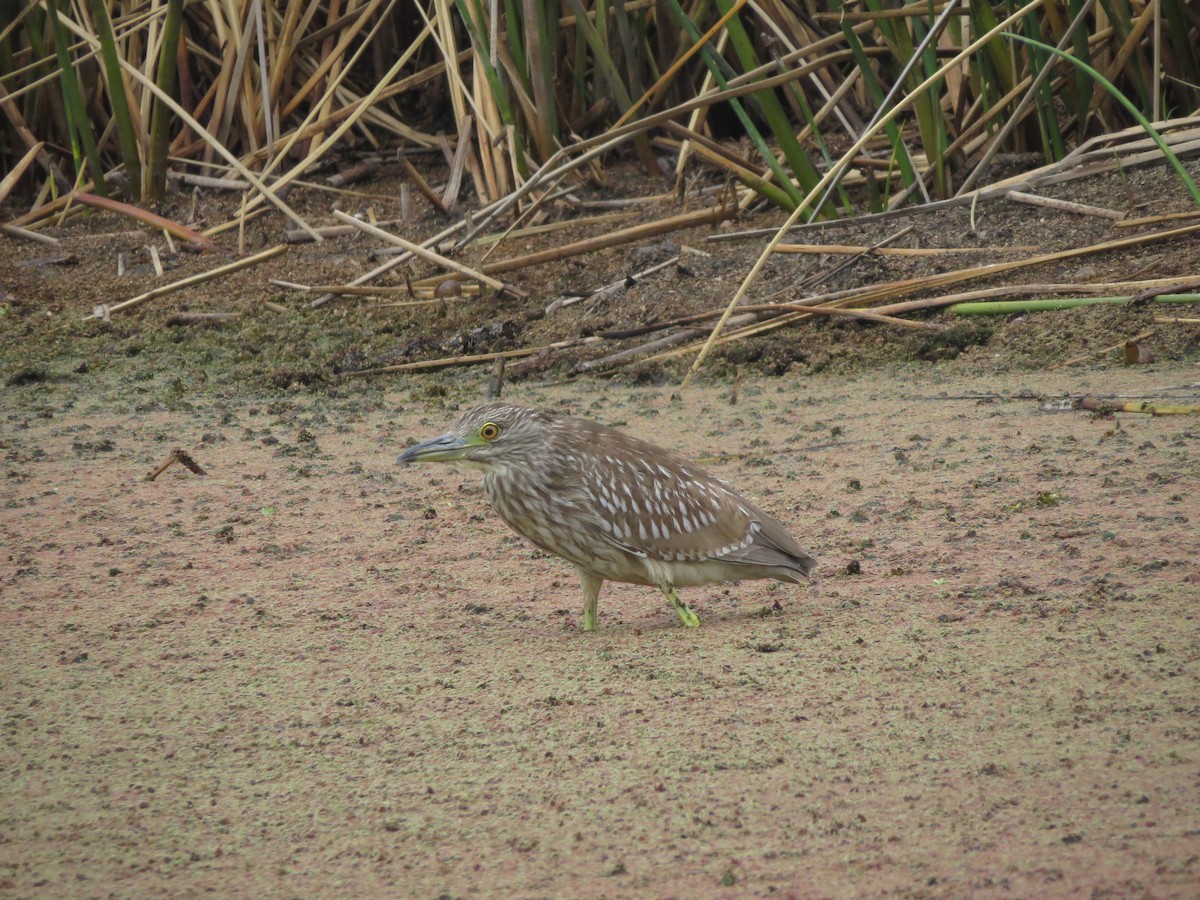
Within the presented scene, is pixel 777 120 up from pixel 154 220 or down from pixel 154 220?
up

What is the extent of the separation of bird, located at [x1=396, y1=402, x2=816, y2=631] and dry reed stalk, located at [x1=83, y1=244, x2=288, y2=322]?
4.19 metres

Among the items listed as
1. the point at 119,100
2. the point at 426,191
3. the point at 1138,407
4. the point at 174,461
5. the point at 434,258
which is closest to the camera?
the point at 1138,407

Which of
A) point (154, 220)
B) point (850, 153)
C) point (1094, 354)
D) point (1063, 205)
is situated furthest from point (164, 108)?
point (1094, 354)

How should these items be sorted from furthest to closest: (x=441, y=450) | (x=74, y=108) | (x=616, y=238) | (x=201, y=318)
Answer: (x=74, y=108) → (x=201, y=318) → (x=616, y=238) → (x=441, y=450)

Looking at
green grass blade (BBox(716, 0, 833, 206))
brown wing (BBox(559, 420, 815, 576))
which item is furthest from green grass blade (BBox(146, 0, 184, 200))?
brown wing (BBox(559, 420, 815, 576))

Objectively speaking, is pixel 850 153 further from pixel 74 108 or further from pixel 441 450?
pixel 74 108

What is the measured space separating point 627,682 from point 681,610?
0.54m

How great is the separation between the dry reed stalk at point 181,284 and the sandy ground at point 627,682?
2371 mm

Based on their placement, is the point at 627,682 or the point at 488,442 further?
the point at 488,442

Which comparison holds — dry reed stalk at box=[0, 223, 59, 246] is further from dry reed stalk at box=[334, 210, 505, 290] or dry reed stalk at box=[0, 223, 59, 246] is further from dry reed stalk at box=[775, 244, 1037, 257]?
dry reed stalk at box=[775, 244, 1037, 257]

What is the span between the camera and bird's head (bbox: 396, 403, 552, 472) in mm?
3750

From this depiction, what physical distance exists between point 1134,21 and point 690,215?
2.27 meters

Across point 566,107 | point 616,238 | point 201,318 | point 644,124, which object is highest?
point 644,124

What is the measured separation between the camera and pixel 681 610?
3641 millimetres
